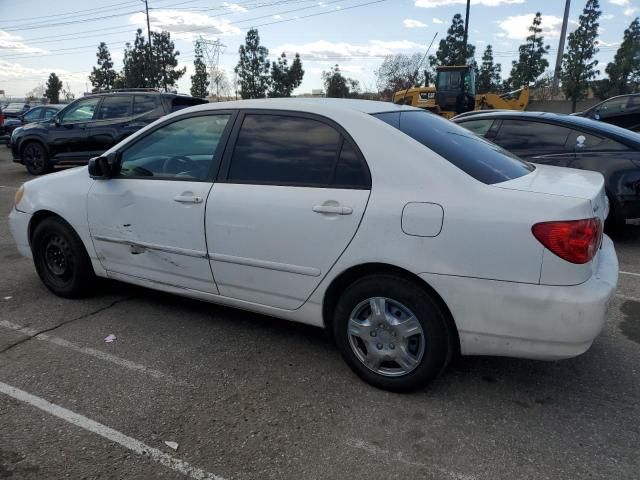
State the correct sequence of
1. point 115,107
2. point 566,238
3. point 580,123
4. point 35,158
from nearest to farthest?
point 566,238 → point 580,123 → point 115,107 → point 35,158

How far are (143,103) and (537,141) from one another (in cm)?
794

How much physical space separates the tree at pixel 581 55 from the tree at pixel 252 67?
30983mm

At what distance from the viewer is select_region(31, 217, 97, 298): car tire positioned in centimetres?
410

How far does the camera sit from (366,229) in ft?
8.99

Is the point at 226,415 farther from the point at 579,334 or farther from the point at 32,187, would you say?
the point at 32,187

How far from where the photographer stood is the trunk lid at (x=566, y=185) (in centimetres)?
260

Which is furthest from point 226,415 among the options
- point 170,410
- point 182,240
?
point 182,240

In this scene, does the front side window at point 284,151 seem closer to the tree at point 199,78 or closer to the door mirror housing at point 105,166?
the door mirror housing at point 105,166

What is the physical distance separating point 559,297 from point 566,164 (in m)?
4.10

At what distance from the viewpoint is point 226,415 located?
271 cm

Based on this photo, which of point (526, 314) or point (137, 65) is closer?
point (526, 314)

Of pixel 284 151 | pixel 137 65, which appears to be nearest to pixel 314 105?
pixel 284 151

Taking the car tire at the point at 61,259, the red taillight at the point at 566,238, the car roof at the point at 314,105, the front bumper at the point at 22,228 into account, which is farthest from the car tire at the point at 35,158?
the red taillight at the point at 566,238

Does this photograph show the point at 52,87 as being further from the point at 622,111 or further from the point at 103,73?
the point at 622,111
